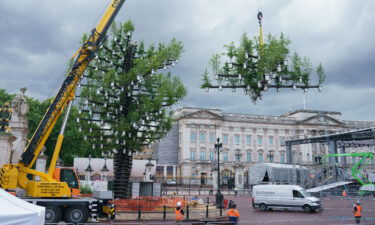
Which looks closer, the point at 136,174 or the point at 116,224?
the point at 116,224

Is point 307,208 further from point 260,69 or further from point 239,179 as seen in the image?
point 239,179

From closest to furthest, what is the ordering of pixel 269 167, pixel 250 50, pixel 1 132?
pixel 250 50 → pixel 1 132 → pixel 269 167

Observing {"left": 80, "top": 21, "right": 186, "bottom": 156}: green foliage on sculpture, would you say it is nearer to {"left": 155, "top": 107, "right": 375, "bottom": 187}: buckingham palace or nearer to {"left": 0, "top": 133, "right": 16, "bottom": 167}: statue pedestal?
{"left": 0, "top": 133, "right": 16, "bottom": 167}: statue pedestal

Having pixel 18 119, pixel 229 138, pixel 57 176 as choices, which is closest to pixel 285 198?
pixel 57 176

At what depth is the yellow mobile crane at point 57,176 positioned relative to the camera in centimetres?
1532

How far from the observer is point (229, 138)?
288 feet

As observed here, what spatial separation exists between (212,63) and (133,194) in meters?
14.5

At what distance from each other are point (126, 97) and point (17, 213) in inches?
751

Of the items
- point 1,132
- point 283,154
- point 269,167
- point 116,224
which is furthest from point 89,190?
point 283,154

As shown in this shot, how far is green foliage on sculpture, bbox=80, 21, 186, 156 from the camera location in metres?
23.6

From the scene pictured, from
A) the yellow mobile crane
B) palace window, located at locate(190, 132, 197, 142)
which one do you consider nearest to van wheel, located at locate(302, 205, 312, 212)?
the yellow mobile crane

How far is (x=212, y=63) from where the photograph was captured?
16938 mm

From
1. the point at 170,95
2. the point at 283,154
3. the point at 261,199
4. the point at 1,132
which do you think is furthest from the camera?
the point at 283,154

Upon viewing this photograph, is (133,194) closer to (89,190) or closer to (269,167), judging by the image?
(89,190)
